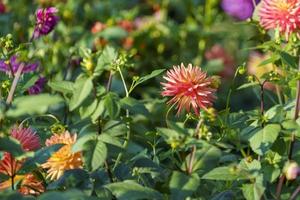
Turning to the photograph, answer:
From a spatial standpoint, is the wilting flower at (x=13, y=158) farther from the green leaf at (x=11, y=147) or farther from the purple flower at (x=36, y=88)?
the purple flower at (x=36, y=88)

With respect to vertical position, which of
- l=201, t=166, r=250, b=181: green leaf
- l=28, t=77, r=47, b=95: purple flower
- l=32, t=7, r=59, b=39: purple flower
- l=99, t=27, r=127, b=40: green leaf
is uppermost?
l=32, t=7, r=59, b=39: purple flower

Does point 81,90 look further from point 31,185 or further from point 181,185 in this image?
point 31,185

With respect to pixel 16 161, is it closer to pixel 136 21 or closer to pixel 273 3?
pixel 273 3

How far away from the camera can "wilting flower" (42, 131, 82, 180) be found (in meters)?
1.69

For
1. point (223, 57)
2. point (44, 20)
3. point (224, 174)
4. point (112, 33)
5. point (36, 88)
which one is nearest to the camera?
point (224, 174)

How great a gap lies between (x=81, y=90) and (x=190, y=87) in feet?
1.01

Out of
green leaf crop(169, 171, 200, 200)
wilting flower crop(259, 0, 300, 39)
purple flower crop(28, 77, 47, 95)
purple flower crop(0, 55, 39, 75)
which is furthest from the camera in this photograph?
purple flower crop(28, 77, 47, 95)

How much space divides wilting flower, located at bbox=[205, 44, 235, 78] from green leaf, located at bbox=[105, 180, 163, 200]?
272cm

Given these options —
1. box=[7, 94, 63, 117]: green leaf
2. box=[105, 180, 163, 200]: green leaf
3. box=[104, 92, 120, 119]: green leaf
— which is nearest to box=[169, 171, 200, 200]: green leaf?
box=[105, 180, 163, 200]: green leaf

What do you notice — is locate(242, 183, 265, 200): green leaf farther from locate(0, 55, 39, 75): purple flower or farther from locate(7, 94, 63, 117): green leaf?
locate(0, 55, 39, 75): purple flower

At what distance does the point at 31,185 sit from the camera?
5.61ft

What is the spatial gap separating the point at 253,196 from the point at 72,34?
7.18 feet

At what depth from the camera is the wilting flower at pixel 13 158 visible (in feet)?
5.27

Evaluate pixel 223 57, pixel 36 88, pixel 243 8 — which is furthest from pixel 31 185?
pixel 223 57
